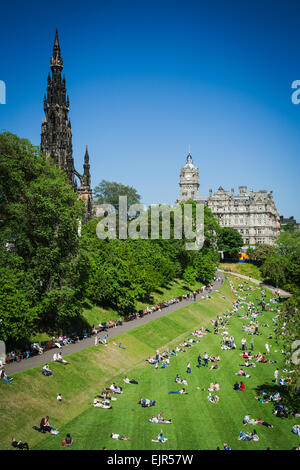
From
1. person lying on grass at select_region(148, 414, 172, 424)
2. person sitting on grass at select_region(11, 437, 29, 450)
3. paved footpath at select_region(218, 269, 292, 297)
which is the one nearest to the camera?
person sitting on grass at select_region(11, 437, 29, 450)

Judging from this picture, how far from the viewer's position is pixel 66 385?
1243 inches

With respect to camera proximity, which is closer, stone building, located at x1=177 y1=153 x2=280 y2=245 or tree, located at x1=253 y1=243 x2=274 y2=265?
tree, located at x1=253 y1=243 x2=274 y2=265

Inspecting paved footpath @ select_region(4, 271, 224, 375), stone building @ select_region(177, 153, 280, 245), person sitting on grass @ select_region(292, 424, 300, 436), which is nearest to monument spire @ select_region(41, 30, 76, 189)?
paved footpath @ select_region(4, 271, 224, 375)

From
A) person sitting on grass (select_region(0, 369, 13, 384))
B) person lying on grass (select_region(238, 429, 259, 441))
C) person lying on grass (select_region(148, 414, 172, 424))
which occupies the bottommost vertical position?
person lying on grass (select_region(238, 429, 259, 441))

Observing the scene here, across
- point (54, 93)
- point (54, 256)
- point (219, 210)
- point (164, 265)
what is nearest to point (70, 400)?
A: point (54, 256)

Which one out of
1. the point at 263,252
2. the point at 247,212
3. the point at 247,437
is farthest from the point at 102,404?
the point at 247,212

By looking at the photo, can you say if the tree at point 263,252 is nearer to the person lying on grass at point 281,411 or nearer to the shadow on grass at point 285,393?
the shadow on grass at point 285,393

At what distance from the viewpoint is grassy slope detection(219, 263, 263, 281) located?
334ft

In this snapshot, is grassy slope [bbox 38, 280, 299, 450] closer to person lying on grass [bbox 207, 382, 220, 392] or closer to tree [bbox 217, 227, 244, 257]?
person lying on grass [bbox 207, 382, 220, 392]

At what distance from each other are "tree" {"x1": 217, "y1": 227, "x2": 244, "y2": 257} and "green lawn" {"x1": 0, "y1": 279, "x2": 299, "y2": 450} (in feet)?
244

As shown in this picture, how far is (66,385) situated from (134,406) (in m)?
5.38

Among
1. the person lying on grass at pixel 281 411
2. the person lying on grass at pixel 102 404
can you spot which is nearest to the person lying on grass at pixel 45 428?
the person lying on grass at pixel 102 404
